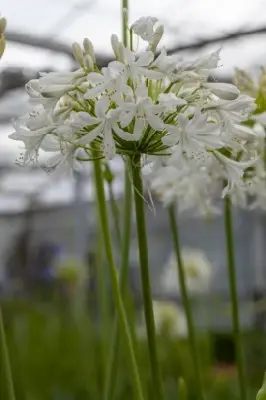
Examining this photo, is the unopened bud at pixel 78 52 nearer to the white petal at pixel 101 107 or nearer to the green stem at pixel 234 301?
the white petal at pixel 101 107

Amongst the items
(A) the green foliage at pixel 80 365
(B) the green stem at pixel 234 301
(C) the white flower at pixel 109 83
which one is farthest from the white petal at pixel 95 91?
(A) the green foliage at pixel 80 365

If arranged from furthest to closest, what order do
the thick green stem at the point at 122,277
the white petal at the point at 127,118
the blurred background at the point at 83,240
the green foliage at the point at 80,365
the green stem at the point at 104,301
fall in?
the blurred background at the point at 83,240, the green foliage at the point at 80,365, the green stem at the point at 104,301, the thick green stem at the point at 122,277, the white petal at the point at 127,118

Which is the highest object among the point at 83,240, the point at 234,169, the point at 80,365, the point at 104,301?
the point at 234,169

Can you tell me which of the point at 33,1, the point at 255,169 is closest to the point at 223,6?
the point at 33,1

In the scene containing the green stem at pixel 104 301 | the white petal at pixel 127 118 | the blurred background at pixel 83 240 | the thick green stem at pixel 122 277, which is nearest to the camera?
the white petal at pixel 127 118

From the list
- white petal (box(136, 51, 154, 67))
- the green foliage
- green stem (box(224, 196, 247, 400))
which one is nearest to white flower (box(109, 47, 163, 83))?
white petal (box(136, 51, 154, 67))

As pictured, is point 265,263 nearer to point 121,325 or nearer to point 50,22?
point 50,22

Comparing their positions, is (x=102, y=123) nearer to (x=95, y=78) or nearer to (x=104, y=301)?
(x=95, y=78)

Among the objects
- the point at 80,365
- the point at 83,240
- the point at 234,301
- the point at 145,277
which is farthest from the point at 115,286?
the point at 83,240

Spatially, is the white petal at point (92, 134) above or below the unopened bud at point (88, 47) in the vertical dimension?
below
